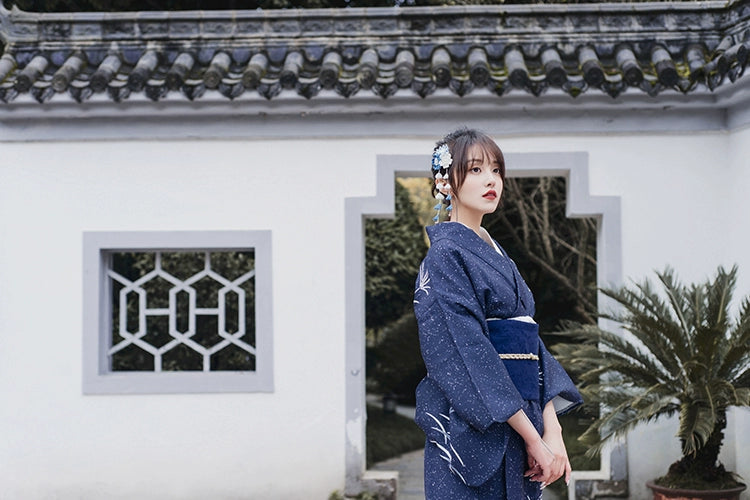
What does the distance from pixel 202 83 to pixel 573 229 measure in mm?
6202

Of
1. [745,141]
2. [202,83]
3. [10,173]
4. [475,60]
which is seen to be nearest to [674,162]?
[745,141]

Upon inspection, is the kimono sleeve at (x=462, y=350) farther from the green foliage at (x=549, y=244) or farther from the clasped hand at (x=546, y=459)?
the green foliage at (x=549, y=244)

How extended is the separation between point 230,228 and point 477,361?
3317 millimetres

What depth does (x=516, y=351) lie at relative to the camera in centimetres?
274

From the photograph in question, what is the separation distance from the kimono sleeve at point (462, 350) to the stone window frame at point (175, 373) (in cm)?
304

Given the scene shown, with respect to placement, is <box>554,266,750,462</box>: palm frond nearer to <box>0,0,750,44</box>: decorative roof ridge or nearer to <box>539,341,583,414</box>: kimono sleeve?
<box>539,341,583,414</box>: kimono sleeve

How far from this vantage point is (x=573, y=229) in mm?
10445

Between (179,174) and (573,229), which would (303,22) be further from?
(573,229)

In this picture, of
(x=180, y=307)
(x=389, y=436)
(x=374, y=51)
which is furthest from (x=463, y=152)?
(x=389, y=436)

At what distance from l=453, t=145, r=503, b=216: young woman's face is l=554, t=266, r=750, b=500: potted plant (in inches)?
87.2

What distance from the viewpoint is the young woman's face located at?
9.10 ft

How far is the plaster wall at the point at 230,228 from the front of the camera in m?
5.60

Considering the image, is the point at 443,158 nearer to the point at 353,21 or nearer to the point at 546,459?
the point at 546,459

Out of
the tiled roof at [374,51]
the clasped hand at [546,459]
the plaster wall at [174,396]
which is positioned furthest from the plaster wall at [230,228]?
the clasped hand at [546,459]
